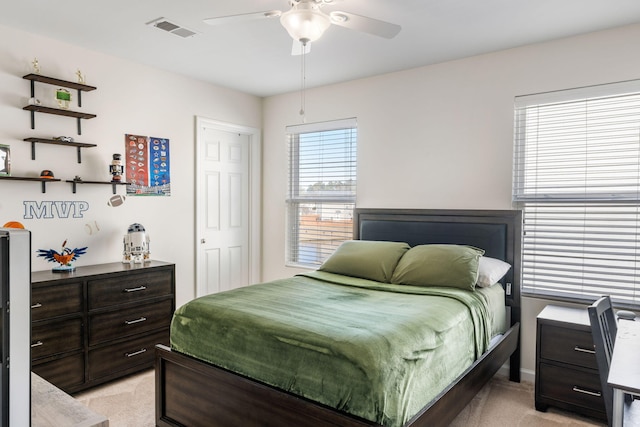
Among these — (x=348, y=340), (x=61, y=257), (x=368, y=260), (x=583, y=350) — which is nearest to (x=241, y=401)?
(x=348, y=340)

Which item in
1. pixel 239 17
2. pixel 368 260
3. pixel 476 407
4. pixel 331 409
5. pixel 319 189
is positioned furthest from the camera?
pixel 319 189

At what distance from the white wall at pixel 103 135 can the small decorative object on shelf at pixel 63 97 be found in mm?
75

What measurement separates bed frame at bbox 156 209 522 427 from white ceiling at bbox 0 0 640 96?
4.45 feet

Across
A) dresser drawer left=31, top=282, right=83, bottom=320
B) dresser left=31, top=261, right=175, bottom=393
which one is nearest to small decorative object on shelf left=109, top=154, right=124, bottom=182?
dresser left=31, top=261, right=175, bottom=393

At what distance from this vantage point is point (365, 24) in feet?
7.06

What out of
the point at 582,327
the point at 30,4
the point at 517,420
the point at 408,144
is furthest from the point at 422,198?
the point at 30,4

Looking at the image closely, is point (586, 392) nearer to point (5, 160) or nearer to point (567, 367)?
point (567, 367)

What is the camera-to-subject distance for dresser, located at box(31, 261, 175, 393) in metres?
2.74

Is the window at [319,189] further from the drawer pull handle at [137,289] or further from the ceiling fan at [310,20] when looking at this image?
the ceiling fan at [310,20]

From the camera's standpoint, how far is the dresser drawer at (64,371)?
2725 millimetres

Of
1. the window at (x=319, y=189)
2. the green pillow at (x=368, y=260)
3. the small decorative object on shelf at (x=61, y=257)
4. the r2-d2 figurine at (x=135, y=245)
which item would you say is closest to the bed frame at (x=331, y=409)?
the green pillow at (x=368, y=260)

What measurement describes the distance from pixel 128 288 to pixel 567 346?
124 inches

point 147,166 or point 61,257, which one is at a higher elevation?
point 147,166

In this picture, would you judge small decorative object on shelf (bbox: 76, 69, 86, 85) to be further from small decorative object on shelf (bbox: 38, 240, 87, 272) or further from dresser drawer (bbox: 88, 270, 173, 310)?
dresser drawer (bbox: 88, 270, 173, 310)
